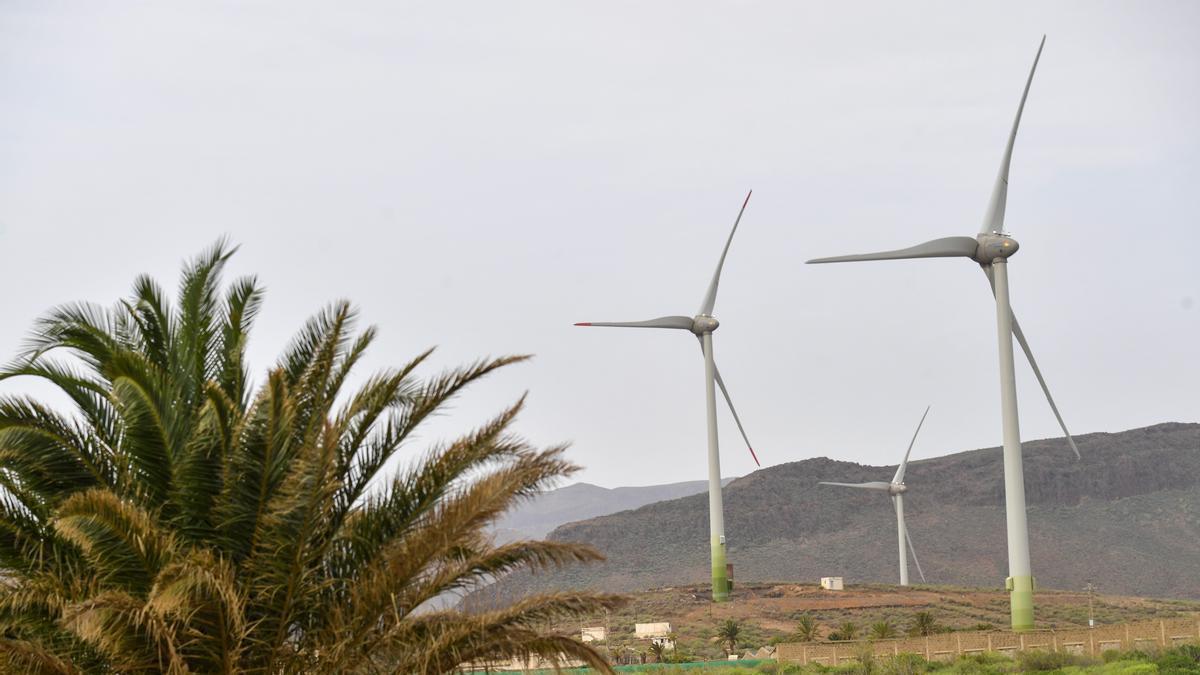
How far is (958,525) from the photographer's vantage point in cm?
16888

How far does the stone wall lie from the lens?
41.8 metres

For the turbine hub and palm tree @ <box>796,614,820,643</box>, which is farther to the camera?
palm tree @ <box>796,614,820,643</box>

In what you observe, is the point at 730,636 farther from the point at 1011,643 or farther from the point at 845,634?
the point at 1011,643

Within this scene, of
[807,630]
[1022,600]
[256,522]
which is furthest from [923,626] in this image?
[256,522]

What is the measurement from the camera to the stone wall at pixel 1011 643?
4184 cm

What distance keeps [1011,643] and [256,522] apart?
34.7 m

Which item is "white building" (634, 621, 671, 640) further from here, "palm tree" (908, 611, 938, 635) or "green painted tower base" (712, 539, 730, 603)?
"palm tree" (908, 611, 938, 635)

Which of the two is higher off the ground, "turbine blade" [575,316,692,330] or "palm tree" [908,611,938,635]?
"turbine blade" [575,316,692,330]

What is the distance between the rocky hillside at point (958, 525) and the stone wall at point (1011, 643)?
88.2 metres

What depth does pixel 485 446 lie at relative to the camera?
15164 millimetres

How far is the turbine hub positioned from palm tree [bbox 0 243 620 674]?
3738cm

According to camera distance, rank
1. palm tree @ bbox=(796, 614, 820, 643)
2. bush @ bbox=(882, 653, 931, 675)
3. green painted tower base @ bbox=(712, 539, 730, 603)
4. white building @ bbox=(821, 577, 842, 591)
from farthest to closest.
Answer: white building @ bbox=(821, 577, 842, 591)
green painted tower base @ bbox=(712, 539, 730, 603)
palm tree @ bbox=(796, 614, 820, 643)
bush @ bbox=(882, 653, 931, 675)

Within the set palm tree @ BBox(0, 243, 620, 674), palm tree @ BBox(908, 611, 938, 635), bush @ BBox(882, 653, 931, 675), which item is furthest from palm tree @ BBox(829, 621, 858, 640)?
palm tree @ BBox(0, 243, 620, 674)

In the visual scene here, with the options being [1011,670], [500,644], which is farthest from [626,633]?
[500,644]
